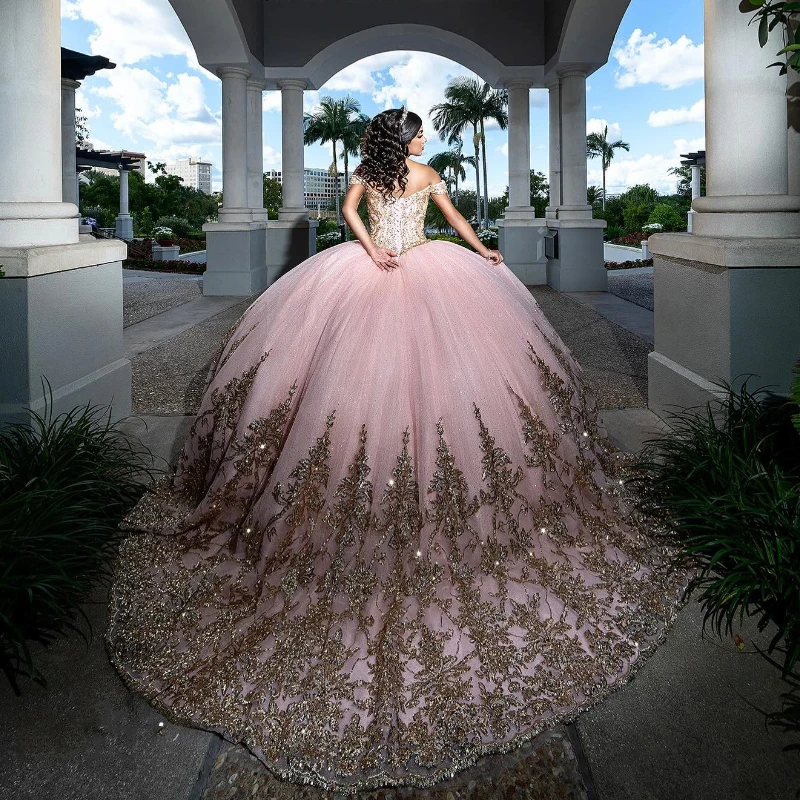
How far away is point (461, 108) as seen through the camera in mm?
47375

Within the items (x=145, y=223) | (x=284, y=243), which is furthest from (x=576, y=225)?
(x=145, y=223)

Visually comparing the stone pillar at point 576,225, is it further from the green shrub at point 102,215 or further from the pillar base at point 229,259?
the green shrub at point 102,215

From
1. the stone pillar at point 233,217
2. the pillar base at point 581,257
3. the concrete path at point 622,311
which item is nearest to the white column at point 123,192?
the stone pillar at point 233,217

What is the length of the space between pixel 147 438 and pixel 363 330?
100 inches

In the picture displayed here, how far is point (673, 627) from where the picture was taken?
2.63 metres

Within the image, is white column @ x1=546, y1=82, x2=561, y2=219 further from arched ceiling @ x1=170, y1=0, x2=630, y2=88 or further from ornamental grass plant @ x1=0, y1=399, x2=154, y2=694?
ornamental grass plant @ x1=0, y1=399, x2=154, y2=694

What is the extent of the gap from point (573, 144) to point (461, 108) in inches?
1453

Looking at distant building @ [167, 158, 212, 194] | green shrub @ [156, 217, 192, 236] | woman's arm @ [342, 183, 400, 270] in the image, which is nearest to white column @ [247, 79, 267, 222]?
woman's arm @ [342, 183, 400, 270]

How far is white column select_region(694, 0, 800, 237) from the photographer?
4207 millimetres

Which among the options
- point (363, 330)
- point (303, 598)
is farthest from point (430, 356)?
point (303, 598)

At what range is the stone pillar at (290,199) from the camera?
1479cm

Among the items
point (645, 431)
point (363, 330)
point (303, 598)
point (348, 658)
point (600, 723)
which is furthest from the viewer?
point (645, 431)

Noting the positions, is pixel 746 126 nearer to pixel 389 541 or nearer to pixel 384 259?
pixel 384 259

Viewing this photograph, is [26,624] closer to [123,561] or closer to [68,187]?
[123,561]
